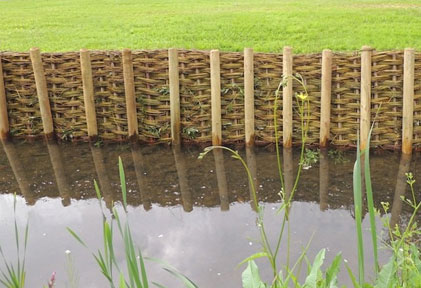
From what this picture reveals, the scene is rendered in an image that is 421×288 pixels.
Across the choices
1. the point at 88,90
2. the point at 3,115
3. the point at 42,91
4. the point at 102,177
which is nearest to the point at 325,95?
the point at 102,177

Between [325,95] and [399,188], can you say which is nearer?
[399,188]

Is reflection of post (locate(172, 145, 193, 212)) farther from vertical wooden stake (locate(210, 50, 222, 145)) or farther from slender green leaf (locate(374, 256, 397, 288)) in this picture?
slender green leaf (locate(374, 256, 397, 288))

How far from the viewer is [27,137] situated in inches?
359

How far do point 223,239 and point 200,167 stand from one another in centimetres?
210

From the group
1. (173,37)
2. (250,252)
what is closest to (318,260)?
(250,252)

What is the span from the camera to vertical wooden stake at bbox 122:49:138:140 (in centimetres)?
830

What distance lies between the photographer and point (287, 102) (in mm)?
7891

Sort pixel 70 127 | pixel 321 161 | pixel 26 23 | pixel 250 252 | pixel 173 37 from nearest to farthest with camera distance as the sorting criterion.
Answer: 1. pixel 250 252
2. pixel 321 161
3. pixel 70 127
4. pixel 173 37
5. pixel 26 23

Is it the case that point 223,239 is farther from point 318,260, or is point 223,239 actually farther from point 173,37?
point 173,37

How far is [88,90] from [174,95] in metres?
1.33

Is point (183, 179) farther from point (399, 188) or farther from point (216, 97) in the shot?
point (399, 188)

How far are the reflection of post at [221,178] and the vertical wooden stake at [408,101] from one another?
2.45m

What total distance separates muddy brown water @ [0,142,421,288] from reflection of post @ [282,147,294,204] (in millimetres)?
26

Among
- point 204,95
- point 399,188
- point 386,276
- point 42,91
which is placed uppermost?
point 386,276
